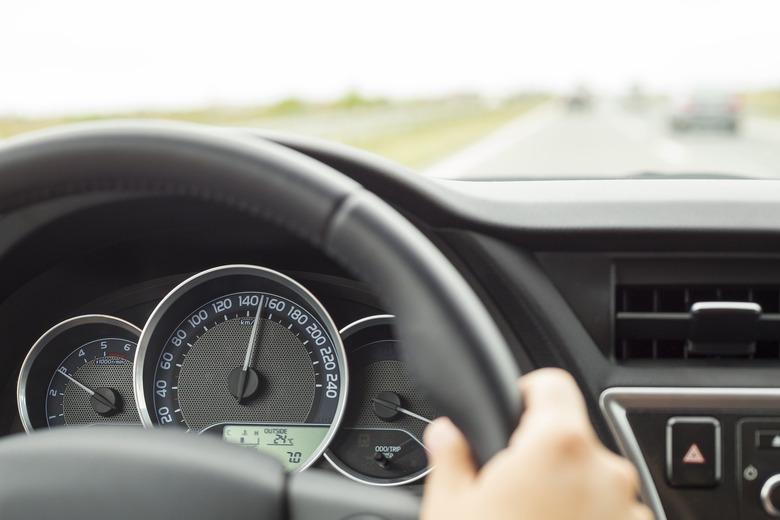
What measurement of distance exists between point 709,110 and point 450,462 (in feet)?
70.0

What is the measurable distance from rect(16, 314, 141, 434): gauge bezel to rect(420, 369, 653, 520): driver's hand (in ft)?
4.98

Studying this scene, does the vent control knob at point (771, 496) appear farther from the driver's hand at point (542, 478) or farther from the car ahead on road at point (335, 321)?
the driver's hand at point (542, 478)

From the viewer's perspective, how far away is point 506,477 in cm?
94

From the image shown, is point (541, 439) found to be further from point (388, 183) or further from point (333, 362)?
point (333, 362)

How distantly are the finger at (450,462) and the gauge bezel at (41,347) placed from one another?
57.9 inches

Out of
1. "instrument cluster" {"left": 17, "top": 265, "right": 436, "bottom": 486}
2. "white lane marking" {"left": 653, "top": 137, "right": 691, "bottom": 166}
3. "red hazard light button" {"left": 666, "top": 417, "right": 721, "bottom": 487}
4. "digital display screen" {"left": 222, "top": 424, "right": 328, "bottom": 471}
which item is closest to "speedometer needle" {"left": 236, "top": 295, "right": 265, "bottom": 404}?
"instrument cluster" {"left": 17, "top": 265, "right": 436, "bottom": 486}

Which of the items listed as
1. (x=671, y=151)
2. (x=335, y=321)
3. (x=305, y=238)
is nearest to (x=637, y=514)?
(x=305, y=238)

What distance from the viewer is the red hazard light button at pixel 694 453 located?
191cm

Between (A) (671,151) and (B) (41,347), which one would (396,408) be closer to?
(B) (41,347)

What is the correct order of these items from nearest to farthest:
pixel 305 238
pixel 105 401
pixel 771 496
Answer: pixel 305 238, pixel 771 496, pixel 105 401

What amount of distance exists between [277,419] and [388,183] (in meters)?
0.77

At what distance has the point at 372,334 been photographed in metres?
2.29

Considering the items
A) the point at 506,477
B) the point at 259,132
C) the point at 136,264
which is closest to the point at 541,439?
the point at 506,477

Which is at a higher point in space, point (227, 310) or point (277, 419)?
point (227, 310)
